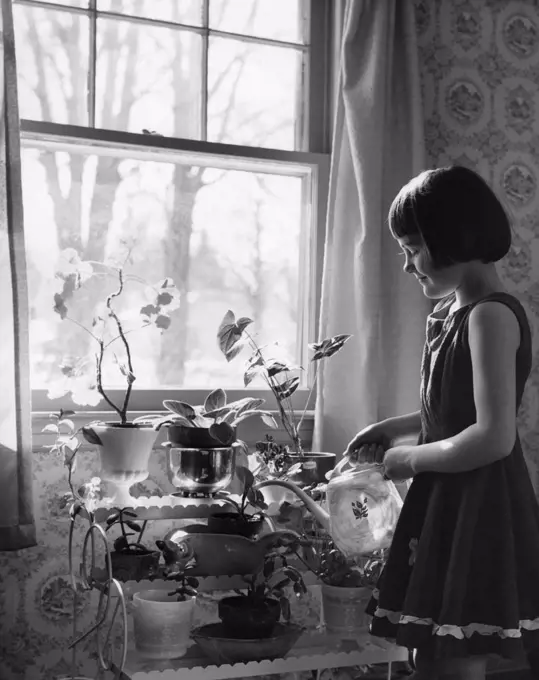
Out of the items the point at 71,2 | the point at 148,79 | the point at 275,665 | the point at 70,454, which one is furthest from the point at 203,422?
the point at 71,2

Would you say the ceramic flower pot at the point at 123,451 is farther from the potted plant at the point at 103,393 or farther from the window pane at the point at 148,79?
the window pane at the point at 148,79

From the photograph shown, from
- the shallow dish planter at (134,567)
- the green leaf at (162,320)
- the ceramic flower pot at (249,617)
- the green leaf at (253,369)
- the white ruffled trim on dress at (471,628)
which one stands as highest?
the green leaf at (162,320)

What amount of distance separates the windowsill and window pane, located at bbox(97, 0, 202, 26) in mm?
1133

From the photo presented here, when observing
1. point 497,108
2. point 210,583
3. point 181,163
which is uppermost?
point 497,108

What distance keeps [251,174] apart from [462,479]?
53.1 inches

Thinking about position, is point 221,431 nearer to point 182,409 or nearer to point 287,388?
point 182,409

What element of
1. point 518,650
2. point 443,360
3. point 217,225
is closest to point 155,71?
point 217,225

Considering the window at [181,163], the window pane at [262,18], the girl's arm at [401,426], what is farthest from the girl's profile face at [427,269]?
the window pane at [262,18]

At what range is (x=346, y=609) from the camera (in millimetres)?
1860

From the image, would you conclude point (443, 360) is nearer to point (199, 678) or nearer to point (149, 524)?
point (199, 678)

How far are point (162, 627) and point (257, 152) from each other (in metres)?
1.34

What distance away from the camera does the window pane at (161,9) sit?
7.82 feet

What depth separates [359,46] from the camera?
239 cm

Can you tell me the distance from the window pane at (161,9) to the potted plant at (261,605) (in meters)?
1.56
